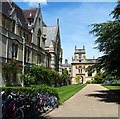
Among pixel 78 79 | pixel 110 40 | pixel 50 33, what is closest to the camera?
pixel 110 40

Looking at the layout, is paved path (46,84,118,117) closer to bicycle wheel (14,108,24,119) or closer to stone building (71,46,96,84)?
bicycle wheel (14,108,24,119)

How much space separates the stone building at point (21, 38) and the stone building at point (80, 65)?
126 ft

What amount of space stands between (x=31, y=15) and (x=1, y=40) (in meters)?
13.0

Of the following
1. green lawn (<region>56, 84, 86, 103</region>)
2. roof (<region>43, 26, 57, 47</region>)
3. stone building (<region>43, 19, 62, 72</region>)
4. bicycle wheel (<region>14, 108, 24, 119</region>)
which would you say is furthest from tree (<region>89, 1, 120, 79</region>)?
roof (<region>43, 26, 57, 47</region>)

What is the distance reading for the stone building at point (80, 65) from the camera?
75812 mm

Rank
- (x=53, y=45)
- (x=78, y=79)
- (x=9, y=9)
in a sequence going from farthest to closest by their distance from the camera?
(x=78, y=79) → (x=53, y=45) → (x=9, y=9)

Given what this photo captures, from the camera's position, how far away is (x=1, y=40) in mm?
18297

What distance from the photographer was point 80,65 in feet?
258

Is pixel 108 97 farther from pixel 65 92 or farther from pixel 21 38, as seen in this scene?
pixel 21 38

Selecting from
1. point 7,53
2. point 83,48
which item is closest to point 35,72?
point 7,53

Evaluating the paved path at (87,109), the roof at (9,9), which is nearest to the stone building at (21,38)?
the roof at (9,9)

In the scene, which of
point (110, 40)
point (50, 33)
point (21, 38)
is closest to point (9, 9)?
point (21, 38)

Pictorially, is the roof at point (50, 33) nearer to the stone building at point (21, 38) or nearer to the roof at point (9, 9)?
the stone building at point (21, 38)

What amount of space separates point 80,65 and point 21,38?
5731cm
